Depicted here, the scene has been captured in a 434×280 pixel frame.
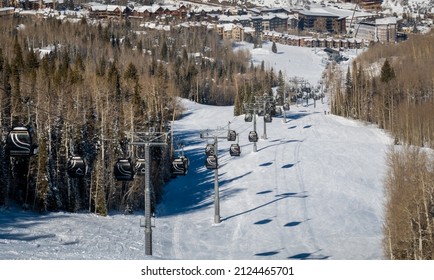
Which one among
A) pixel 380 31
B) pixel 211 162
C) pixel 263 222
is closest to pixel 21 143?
pixel 211 162

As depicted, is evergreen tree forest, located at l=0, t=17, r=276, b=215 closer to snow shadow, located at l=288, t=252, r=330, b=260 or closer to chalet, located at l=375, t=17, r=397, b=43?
snow shadow, located at l=288, t=252, r=330, b=260

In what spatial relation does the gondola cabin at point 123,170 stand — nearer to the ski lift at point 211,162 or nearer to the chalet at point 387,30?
the ski lift at point 211,162

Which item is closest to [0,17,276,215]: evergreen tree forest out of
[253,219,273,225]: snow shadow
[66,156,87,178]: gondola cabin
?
[66,156,87,178]: gondola cabin

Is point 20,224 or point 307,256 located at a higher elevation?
point 20,224

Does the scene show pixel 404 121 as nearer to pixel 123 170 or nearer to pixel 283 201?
pixel 283 201

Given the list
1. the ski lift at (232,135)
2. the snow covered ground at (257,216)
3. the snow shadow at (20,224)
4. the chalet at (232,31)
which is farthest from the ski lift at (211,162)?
the chalet at (232,31)

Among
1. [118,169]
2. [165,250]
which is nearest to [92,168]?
[165,250]
